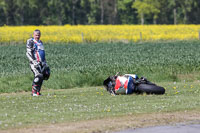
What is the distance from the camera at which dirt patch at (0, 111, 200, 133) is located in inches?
394

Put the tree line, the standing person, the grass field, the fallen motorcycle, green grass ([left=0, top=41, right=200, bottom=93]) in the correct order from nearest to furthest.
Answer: the grass field
the standing person
the fallen motorcycle
green grass ([left=0, top=41, right=200, bottom=93])
the tree line

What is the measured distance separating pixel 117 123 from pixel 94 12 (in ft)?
356

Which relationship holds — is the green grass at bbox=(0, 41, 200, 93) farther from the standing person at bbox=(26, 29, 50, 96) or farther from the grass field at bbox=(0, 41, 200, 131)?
the standing person at bbox=(26, 29, 50, 96)

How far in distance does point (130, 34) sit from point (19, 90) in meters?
36.0

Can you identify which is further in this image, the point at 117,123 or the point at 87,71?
the point at 87,71

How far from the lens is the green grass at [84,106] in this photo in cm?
1117

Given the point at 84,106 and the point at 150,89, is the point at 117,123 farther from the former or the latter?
the point at 150,89

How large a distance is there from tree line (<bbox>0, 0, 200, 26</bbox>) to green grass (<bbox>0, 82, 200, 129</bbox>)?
87.5 m

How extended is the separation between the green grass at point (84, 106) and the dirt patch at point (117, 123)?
32 centimetres

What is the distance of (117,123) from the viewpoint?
10750mm

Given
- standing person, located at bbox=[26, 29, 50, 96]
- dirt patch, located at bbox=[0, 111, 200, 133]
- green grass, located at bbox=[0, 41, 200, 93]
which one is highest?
standing person, located at bbox=[26, 29, 50, 96]

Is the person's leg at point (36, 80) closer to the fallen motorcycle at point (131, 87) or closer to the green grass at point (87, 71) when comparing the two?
the fallen motorcycle at point (131, 87)

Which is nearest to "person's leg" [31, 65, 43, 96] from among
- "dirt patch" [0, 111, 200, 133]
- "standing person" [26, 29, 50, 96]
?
"standing person" [26, 29, 50, 96]

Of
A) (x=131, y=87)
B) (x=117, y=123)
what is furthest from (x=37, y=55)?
(x=117, y=123)
